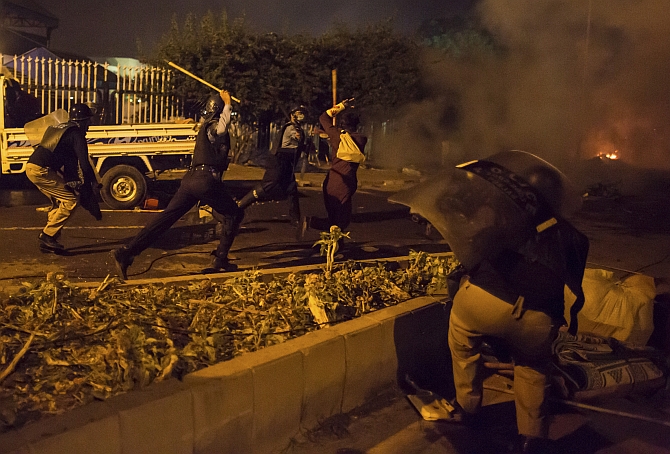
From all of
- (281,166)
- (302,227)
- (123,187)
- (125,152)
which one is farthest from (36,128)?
(302,227)

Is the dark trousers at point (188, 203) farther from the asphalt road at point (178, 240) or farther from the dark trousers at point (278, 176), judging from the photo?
the dark trousers at point (278, 176)

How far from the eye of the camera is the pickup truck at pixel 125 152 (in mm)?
10859

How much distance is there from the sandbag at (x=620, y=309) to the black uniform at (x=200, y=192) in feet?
9.82

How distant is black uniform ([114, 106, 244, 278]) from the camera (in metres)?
6.00

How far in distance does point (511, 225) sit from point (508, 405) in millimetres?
1567

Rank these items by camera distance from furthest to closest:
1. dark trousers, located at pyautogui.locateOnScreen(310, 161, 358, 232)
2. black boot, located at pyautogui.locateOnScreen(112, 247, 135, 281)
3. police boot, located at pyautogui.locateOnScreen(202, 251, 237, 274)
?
1. dark trousers, located at pyautogui.locateOnScreen(310, 161, 358, 232)
2. police boot, located at pyautogui.locateOnScreen(202, 251, 237, 274)
3. black boot, located at pyautogui.locateOnScreen(112, 247, 135, 281)

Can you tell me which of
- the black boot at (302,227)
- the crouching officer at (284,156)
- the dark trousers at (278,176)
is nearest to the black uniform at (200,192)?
the black boot at (302,227)

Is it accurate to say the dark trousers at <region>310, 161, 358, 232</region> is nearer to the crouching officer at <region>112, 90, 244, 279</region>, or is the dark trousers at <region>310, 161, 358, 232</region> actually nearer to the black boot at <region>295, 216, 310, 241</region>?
the black boot at <region>295, 216, 310, 241</region>

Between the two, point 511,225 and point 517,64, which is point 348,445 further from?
point 517,64

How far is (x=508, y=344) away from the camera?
3.89 m

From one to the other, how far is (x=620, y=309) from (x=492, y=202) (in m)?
2.31

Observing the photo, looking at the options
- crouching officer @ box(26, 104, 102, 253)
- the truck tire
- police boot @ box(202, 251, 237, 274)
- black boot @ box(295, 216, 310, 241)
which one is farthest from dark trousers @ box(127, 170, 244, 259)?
the truck tire

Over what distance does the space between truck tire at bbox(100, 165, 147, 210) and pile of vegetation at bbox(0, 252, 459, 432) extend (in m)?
5.81

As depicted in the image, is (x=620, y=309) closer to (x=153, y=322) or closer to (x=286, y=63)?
(x=153, y=322)
